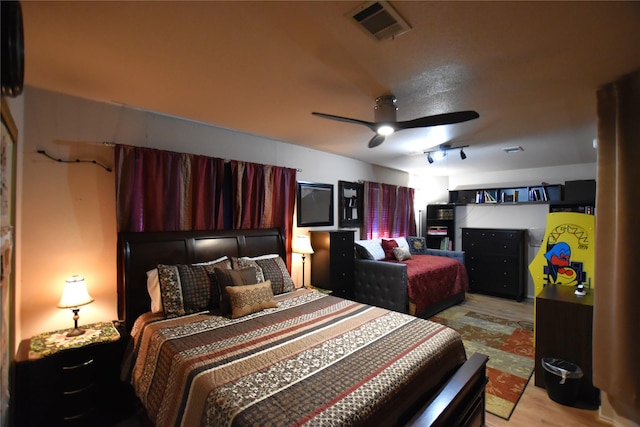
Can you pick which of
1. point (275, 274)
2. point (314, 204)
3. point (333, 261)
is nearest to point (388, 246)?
point (333, 261)

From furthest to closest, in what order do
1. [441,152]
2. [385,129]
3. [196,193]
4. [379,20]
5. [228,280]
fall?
[441,152] < [196,193] < [228,280] < [385,129] < [379,20]

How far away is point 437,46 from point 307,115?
4.37ft

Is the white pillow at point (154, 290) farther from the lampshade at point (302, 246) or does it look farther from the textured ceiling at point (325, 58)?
the lampshade at point (302, 246)

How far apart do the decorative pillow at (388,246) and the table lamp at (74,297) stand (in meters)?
3.93

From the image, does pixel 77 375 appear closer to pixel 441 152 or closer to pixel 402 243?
pixel 441 152

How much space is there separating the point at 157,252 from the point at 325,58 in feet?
6.90

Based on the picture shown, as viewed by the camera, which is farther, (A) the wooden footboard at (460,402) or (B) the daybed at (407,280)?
(B) the daybed at (407,280)

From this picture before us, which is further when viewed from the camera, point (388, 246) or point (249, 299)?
point (388, 246)

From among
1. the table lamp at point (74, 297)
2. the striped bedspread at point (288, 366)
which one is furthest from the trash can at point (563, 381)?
the table lamp at point (74, 297)

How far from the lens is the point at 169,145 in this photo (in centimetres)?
273

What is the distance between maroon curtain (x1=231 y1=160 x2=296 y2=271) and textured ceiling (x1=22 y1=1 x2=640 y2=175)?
655 mm

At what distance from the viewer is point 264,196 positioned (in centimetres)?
336

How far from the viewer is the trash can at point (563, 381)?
223 centimetres

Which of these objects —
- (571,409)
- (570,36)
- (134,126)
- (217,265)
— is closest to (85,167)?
(134,126)
